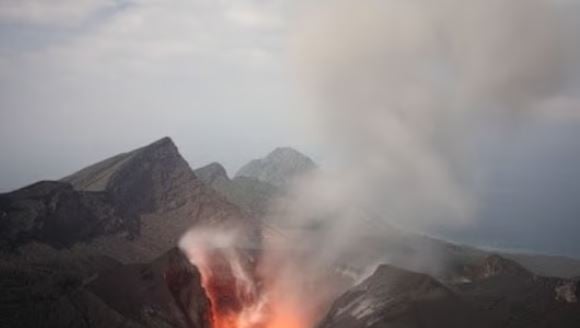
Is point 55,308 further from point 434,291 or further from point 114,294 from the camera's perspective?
point 434,291

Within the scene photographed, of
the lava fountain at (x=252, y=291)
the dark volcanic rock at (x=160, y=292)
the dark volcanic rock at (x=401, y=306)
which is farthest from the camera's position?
the lava fountain at (x=252, y=291)

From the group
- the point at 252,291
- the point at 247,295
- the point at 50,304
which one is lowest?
the point at 50,304

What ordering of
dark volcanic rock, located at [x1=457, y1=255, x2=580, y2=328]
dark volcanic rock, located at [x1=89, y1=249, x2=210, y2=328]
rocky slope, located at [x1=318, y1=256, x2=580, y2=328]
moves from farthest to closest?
rocky slope, located at [x1=318, y1=256, x2=580, y2=328] < dark volcanic rock, located at [x1=89, y1=249, x2=210, y2=328] < dark volcanic rock, located at [x1=457, y1=255, x2=580, y2=328]

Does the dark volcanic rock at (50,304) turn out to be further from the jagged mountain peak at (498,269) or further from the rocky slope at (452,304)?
the jagged mountain peak at (498,269)

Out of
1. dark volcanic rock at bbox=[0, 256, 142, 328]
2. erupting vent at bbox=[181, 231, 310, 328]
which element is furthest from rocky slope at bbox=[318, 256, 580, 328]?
dark volcanic rock at bbox=[0, 256, 142, 328]

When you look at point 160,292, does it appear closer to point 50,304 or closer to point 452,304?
point 50,304

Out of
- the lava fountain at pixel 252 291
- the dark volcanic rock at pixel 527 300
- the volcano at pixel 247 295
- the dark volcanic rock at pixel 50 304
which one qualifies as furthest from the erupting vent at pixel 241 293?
the dark volcanic rock at pixel 527 300

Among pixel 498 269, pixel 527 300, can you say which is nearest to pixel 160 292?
pixel 527 300

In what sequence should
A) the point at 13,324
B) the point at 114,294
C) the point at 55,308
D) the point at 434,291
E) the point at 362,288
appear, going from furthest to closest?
A: the point at 362,288, the point at 434,291, the point at 114,294, the point at 55,308, the point at 13,324

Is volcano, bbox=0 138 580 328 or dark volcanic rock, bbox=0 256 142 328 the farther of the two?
volcano, bbox=0 138 580 328

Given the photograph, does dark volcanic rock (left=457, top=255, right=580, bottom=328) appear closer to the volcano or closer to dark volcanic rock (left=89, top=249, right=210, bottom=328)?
the volcano

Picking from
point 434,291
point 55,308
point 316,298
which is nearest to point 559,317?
point 434,291
